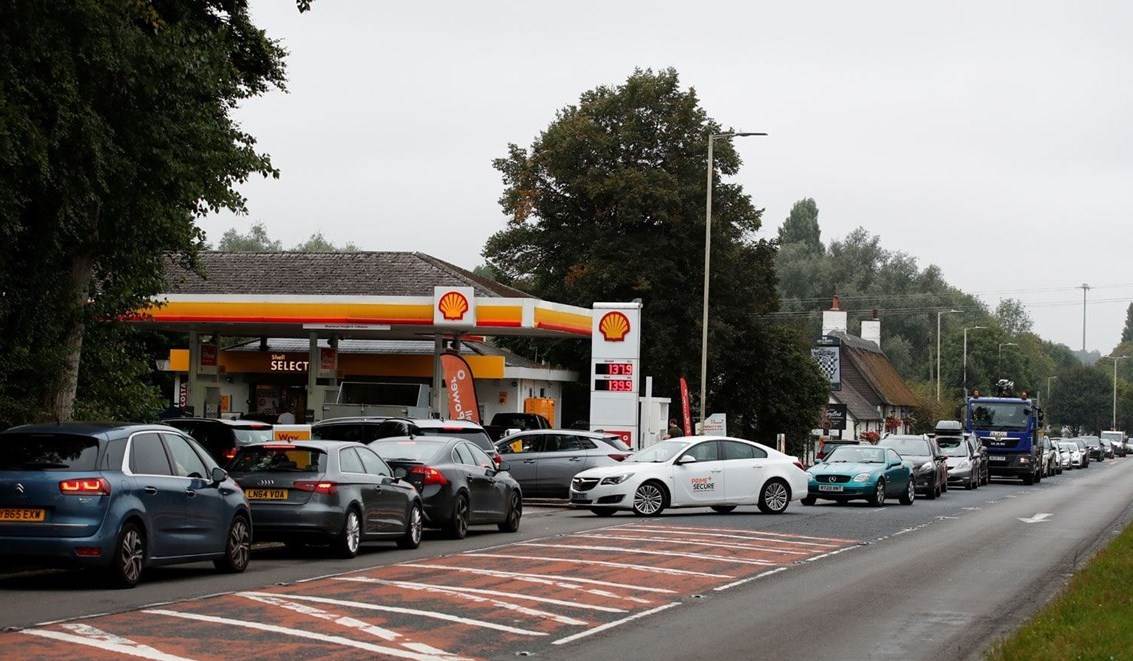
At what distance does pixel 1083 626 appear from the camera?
12.6 m

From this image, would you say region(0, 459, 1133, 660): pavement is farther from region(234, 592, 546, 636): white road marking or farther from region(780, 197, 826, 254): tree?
region(780, 197, 826, 254): tree

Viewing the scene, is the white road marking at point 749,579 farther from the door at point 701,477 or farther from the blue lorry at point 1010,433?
the blue lorry at point 1010,433

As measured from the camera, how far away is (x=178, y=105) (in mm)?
20484

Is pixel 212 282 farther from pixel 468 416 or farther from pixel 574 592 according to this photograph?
pixel 574 592

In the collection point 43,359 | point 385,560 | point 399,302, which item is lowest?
point 385,560

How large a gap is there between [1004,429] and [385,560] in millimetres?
40732

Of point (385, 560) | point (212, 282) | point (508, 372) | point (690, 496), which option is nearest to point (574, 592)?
point (385, 560)

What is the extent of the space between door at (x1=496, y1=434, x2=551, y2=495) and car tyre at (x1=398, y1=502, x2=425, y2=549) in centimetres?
1129

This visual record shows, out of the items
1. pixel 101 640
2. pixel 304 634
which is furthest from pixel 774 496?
pixel 101 640

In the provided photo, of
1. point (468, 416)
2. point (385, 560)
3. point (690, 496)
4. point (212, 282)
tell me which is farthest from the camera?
point (212, 282)

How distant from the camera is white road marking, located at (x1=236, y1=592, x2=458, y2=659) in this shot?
11.7 metres

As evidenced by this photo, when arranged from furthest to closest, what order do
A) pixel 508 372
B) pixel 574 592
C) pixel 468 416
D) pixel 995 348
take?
pixel 995 348 → pixel 508 372 → pixel 468 416 → pixel 574 592

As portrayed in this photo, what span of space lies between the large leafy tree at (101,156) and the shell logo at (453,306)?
1882 cm

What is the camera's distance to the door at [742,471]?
30.1 m
